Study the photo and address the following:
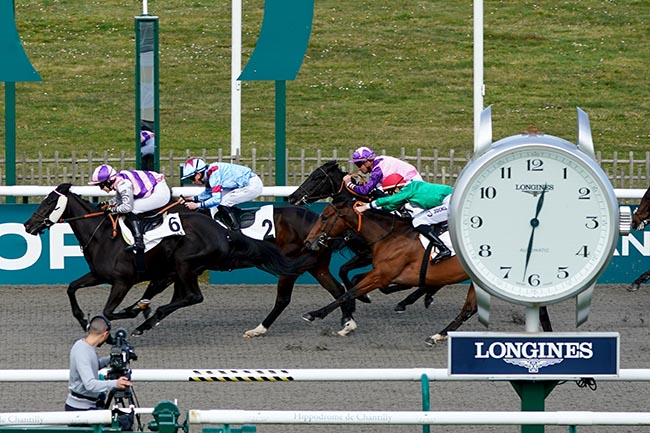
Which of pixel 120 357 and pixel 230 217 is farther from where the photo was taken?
pixel 230 217

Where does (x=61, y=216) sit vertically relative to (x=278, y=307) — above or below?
above

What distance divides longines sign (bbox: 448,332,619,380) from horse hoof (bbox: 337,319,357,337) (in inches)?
248

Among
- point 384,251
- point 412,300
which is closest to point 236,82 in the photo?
point 412,300

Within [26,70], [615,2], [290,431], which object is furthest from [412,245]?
[615,2]

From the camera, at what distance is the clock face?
265 inches

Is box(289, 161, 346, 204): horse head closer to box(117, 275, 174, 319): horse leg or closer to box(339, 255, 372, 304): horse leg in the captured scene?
box(339, 255, 372, 304): horse leg

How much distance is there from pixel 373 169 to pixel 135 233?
7.90ft

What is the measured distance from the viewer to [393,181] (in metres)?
13.9

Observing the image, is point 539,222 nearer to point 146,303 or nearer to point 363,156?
point 363,156

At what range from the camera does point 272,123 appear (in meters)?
A: 29.2

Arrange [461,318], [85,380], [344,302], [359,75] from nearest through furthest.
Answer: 1. [85,380]
2. [461,318]
3. [344,302]
4. [359,75]

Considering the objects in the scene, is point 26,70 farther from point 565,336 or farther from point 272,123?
point 272,123

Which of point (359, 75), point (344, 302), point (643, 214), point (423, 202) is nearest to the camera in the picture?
point (344, 302)

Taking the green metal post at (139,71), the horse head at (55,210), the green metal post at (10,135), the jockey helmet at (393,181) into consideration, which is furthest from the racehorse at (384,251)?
the green metal post at (10,135)
